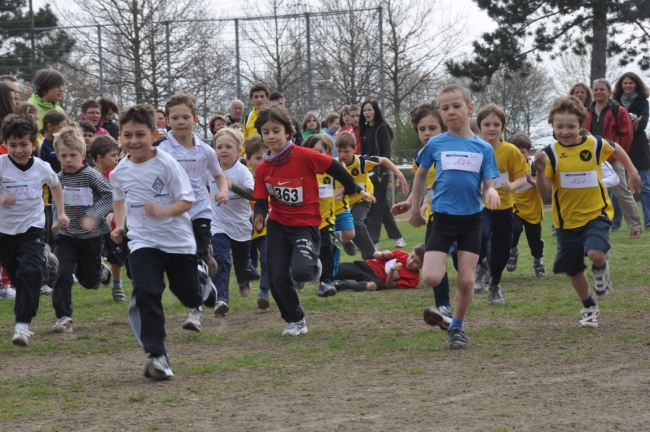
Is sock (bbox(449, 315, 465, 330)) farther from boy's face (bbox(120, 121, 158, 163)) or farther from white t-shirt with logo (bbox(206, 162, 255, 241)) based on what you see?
white t-shirt with logo (bbox(206, 162, 255, 241))

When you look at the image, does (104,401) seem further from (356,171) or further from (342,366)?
(356,171)

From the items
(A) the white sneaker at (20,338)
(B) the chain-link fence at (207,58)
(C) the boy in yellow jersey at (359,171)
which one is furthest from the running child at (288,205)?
(B) the chain-link fence at (207,58)

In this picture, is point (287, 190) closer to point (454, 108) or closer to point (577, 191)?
point (454, 108)

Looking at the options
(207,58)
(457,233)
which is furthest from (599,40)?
(457,233)

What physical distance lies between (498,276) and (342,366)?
3039mm

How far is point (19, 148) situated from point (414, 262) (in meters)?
4.56

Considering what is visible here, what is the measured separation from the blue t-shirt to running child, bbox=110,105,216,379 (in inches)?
72.0

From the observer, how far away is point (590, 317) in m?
7.23

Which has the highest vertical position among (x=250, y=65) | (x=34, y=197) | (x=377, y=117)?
(x=250, y=65)

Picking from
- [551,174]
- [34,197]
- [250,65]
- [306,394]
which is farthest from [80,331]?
[250,65]

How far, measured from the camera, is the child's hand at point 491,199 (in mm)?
6051

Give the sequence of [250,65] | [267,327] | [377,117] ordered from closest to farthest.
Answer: [267,327] → [377,117] → [250,65]

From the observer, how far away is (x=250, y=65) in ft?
63.4

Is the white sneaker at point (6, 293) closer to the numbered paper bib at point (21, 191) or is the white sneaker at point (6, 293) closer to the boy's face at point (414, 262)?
the numbered paper bib at point (21, 191)
